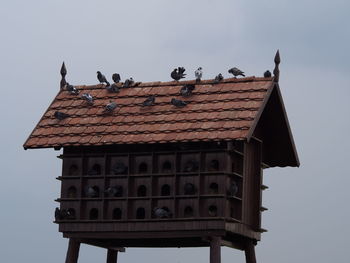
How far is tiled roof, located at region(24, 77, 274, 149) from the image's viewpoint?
1747 inches

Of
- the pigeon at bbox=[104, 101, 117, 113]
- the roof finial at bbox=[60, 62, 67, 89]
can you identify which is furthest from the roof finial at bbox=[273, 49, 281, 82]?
the roof finial at bbox=[60, 62, 67, 89]

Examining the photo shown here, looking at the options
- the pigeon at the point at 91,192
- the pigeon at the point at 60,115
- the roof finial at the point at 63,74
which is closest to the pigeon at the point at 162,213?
the pigeon at the point at 91,192

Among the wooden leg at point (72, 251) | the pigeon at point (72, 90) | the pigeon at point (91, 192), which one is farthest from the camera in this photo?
the pigeon at point (72, 90)

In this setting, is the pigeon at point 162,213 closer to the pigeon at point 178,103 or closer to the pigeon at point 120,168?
the pigeon at point 120,168

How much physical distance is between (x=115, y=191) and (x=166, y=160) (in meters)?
1.50

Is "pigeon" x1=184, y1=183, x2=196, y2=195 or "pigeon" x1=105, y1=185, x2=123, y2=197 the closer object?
"pigeon" x1=184, y1=183, x2=196, y2=195

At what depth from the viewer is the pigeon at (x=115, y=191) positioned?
4547 cm

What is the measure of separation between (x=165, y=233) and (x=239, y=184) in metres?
2.23

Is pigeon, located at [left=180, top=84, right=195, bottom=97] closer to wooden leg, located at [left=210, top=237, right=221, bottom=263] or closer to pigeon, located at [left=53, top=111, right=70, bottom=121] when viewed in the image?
pigeon, located at [left=53, top=111, right=70, bottom=121]

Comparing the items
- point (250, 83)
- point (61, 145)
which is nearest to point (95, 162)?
point (61, 145)

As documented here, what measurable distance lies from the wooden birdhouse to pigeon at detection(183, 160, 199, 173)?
0.02 m

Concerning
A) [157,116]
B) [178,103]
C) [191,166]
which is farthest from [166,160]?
[178,103]

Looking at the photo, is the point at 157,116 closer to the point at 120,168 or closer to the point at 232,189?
the point at 120,168

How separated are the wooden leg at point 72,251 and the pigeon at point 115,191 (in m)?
1.59
